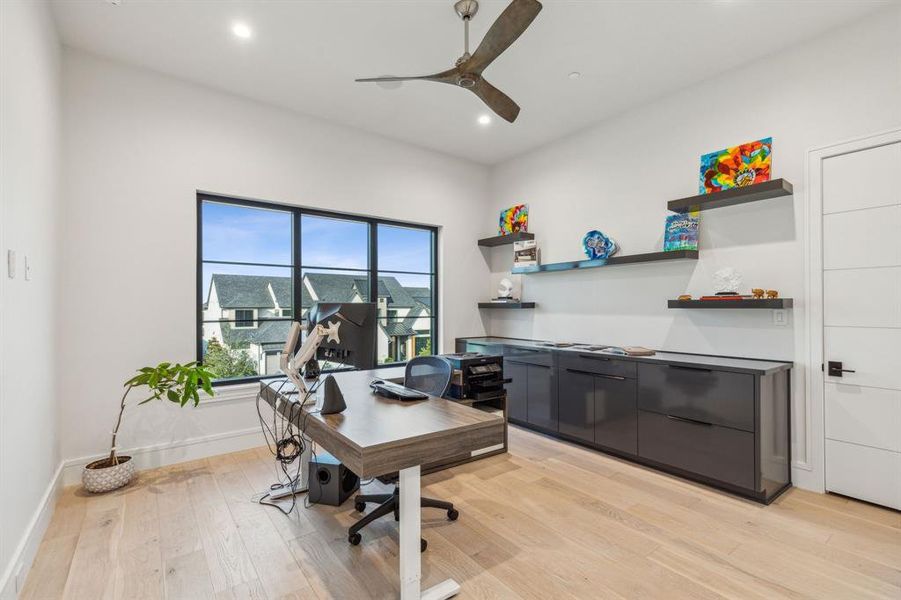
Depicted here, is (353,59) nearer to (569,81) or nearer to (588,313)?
(569,81)

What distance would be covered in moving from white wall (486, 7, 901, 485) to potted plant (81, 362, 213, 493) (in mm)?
3394

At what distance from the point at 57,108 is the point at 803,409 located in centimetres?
548

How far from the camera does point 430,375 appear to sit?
2582 mm

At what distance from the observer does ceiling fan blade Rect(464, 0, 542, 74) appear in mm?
1902

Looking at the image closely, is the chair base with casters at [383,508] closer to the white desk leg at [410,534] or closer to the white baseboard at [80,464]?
the white desk leg at [410,534]

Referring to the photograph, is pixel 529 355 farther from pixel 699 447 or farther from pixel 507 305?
pixel 699 447

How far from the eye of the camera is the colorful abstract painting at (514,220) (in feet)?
16.1

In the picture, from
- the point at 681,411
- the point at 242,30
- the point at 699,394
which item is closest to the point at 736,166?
the point at 699,394

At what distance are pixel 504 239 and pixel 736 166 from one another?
7.82ft

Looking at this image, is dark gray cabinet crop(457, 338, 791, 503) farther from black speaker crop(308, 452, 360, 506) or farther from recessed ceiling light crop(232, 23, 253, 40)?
recessed ceiling light crop(232, 23, 253, 40)

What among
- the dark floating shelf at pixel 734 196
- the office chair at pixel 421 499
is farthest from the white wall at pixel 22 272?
the dark floating shelf at pixel 734 196

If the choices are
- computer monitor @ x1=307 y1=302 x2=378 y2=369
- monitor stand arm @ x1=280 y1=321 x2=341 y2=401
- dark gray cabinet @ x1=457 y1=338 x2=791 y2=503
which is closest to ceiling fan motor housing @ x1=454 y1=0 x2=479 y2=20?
computer monitor @ x1=307 y1=302 x2=378 y2=369

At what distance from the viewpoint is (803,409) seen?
283 cm

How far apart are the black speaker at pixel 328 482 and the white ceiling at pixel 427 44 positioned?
284 centimetres
